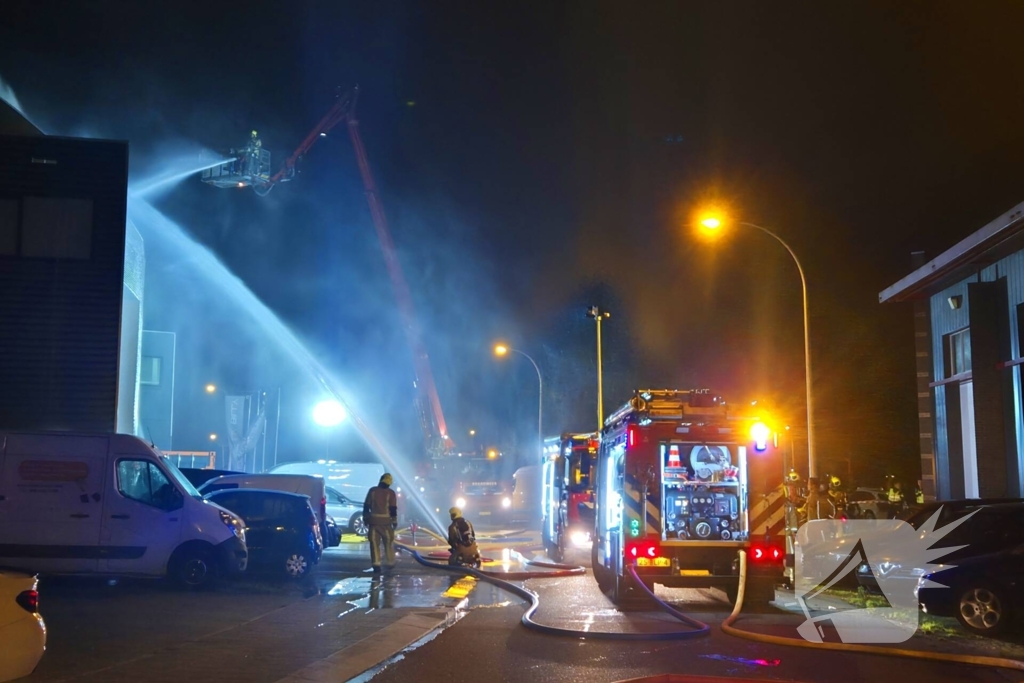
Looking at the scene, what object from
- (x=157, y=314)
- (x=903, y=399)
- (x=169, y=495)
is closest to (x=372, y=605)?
(x=169, y=495)

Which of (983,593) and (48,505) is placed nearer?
(983,593)

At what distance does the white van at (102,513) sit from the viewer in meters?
12.7

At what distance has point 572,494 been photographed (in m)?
19.0

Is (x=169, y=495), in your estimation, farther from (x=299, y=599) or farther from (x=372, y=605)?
(x=372, y=605)

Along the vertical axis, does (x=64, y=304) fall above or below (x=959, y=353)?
above

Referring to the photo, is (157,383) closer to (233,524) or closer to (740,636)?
(233,524)

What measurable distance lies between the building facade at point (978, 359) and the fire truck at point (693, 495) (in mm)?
7770

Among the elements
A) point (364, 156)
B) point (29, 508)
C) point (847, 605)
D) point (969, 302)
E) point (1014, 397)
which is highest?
point (364, 156)

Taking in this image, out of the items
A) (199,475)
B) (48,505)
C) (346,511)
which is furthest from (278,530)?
(346,511)

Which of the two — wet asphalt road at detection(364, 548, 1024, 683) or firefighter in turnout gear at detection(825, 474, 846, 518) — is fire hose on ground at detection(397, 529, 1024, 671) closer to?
wet asphalt road at detection(364, 548, 1024, 683)

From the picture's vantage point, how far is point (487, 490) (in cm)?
3278

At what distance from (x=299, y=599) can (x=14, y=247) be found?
34.8 ft

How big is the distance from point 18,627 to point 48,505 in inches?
261

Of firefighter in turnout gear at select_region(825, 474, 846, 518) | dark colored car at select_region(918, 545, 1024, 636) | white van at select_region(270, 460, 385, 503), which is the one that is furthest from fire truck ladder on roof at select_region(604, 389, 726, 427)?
white van at select_region(270, 460, 385, 503)
